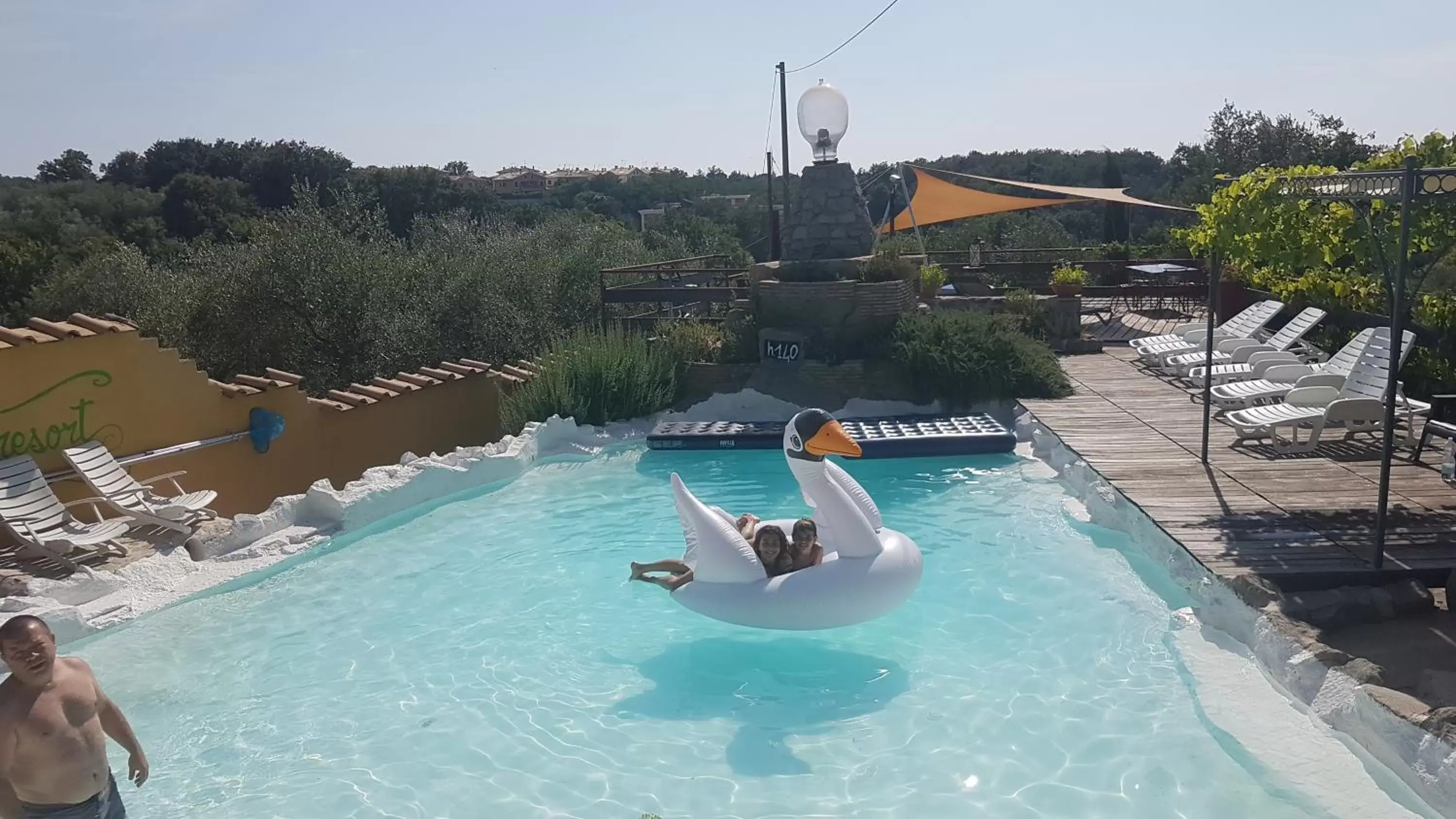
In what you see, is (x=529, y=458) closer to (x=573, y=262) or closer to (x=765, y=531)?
(x=765, y=531)

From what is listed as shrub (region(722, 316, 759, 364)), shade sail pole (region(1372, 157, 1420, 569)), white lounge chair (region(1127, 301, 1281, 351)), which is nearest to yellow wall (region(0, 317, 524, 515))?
shrub (region(722, 316, 759, 364))

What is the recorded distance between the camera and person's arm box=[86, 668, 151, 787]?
3789 mm

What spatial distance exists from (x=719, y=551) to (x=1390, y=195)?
4393 mm

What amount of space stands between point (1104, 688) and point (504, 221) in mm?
19732

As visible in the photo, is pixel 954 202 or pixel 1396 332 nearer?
pixel 1396 332

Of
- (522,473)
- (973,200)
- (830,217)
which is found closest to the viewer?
(522,473)

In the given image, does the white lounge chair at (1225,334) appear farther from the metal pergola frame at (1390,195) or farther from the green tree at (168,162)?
the green tree at (168,162)

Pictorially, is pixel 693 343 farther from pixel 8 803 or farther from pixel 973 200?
pixel 8 803

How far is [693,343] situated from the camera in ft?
43.7

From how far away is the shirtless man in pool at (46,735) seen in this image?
3473 mm

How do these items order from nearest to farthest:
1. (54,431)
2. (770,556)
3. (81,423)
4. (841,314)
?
(770,556)
(54,431)
(81,423)
(841,314)

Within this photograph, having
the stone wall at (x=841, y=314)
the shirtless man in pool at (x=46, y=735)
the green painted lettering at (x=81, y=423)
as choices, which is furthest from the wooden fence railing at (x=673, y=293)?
the shirtless man in pool at (x=46, y=735)

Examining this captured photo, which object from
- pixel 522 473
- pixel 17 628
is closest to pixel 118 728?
pixel 17 628

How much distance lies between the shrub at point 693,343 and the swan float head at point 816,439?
6764mm
